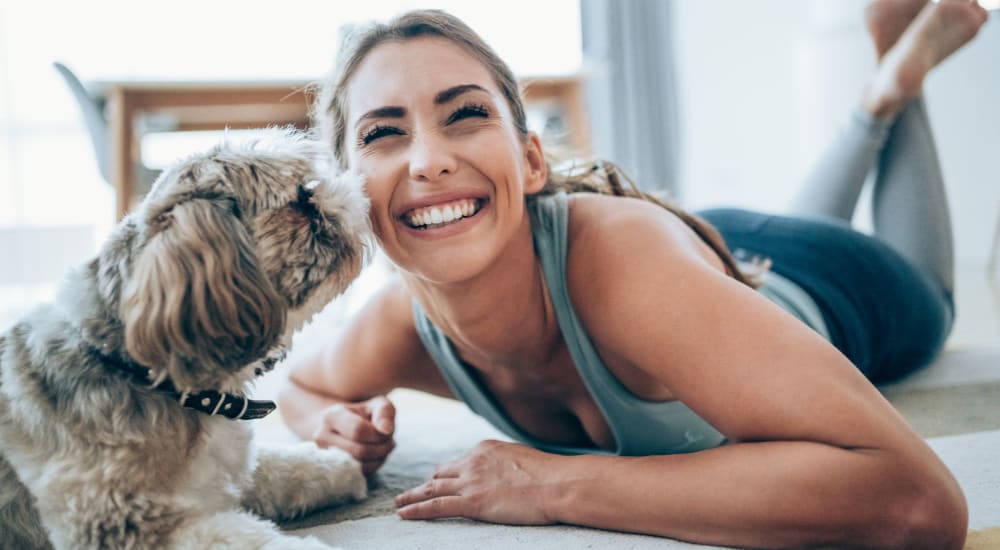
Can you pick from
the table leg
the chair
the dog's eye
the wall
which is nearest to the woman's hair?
the dog's eye

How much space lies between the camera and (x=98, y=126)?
4.19 metres

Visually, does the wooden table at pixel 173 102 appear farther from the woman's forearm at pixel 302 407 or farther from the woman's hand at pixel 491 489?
the woman's hand at pixel 491 489

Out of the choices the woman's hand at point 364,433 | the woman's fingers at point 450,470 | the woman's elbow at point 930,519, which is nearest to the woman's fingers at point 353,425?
the woman's hand at point 364,433

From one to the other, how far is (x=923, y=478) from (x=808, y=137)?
5.45m

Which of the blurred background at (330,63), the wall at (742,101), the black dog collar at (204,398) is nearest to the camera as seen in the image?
the black dog collar at (204,398)

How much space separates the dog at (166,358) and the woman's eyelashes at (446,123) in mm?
229

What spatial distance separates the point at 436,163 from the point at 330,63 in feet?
14.0

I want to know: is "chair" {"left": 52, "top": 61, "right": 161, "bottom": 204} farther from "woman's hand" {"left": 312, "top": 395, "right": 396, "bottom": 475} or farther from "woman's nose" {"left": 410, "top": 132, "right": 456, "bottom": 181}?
"woman's nose" {"left": 410, "top": 132, "right": 456, "bottom": 181}

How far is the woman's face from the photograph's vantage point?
1525mm

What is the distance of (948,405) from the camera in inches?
88.5

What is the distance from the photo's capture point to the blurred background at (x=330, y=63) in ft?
17.7

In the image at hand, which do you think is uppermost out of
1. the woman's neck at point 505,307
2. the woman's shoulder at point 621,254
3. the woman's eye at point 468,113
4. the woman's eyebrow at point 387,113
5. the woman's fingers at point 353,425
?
the woman's eyebrow at point 387,113

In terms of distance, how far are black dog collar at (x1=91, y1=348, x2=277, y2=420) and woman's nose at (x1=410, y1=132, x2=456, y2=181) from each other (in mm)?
400

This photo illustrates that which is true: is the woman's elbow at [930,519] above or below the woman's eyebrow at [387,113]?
below
